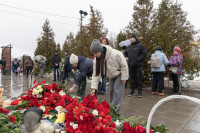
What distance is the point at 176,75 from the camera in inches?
228

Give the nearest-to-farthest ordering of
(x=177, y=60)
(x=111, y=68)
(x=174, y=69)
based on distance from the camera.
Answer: (x=111, y=68)
(x=177, y=60)
(x=174, y=69)

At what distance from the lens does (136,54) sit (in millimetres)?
5332

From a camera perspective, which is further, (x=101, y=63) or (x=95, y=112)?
(x=101, y=63)

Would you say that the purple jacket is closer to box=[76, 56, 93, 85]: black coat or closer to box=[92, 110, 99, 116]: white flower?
box=[76, 56, 93, 85]: black coat

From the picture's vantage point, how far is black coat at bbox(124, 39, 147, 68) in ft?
17.2

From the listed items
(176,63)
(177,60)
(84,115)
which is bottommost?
(84,115)

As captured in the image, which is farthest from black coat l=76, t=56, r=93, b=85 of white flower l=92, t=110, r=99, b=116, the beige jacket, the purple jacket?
the purple jacket

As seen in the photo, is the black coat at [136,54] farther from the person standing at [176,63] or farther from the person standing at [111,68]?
the person standing at [111,68]

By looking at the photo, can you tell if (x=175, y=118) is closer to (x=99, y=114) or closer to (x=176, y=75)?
(x=99, y=114)

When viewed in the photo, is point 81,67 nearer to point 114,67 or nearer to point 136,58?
point 114,67

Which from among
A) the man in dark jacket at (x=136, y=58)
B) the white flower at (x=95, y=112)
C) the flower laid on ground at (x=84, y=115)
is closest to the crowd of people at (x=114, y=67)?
the man in dark jacket at (x=136, y=58)

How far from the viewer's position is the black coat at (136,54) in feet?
17.2

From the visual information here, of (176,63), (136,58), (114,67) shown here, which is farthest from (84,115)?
(176,63)

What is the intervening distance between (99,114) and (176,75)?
467 cm
